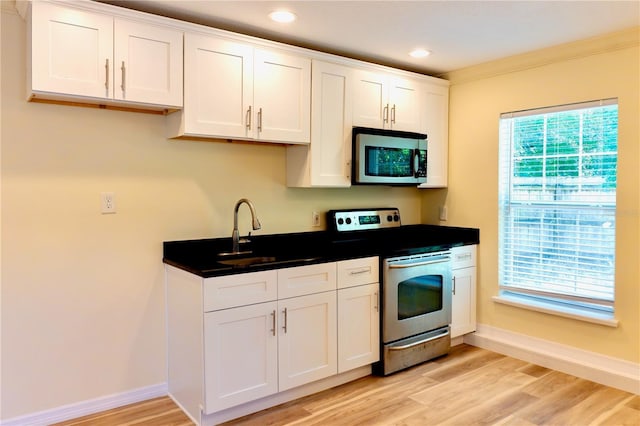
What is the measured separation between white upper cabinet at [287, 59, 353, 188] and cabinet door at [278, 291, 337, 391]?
0.84m

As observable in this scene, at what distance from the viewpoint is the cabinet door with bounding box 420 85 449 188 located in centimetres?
385

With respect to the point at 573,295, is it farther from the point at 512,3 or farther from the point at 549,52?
the point at 512,3

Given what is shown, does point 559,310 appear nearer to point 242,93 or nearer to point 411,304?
point 411,304

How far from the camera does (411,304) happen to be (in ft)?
10.8

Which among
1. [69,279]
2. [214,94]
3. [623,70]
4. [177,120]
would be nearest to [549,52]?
[623,70]

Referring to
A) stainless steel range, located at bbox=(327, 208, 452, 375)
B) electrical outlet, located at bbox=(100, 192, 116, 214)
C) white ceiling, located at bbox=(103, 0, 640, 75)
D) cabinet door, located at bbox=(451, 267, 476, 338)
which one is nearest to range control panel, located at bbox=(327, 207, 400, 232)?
stainless steel range, located at bbox=(327, 208, 452, 375)

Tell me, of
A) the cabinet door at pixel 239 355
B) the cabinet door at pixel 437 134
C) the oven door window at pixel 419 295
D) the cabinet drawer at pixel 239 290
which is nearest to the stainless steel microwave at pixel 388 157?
the cabinet door at pixel 437 134

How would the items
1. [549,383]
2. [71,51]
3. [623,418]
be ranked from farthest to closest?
[549,383]
[623,418]
[71,51]

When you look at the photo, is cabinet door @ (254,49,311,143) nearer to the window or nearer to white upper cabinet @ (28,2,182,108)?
white upper cabinet @ (28,2,182,108)

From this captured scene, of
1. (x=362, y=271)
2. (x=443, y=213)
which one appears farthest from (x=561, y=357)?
(x=362, y=271)

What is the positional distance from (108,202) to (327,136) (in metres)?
1.45

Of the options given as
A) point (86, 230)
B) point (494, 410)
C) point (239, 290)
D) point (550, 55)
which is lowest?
point (494, 410)

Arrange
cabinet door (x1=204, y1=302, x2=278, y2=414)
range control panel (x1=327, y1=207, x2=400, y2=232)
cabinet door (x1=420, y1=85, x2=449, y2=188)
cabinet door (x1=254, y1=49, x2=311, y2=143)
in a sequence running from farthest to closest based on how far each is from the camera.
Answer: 1. cabinet door (x1=420, y1=85, x2=449, y2=188)
2. range control panel (x1=327, y1=207, x2=400, y2=232)
3. cabinet door (x1=254, y1=49, x2=311, y2=143)
4. cabinet door (x1=204, y1=302, x2=278, y2=414)

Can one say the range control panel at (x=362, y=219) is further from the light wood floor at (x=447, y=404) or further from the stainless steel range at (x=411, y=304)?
the light wood floor at (x=447, y=404)
